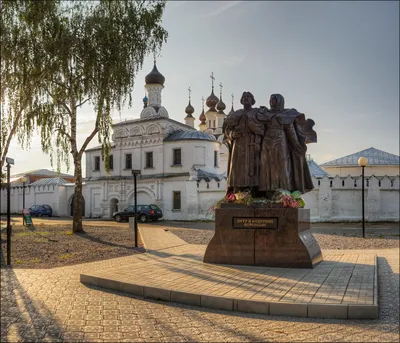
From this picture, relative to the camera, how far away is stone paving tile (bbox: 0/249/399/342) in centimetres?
451

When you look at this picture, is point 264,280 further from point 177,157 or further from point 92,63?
point 177,157

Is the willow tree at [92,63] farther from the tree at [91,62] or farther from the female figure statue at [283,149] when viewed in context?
the female figure statue at [283,149]

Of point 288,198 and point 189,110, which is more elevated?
point 189,110

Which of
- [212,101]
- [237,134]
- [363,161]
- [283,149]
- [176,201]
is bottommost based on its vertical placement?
[176,201]

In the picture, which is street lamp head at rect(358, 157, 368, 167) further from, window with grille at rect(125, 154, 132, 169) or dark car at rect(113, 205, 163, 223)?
window with grille at rect(125, 154, 132, 169)

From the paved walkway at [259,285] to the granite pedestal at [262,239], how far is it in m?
0.26

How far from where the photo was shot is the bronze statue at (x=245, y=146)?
8.95 m

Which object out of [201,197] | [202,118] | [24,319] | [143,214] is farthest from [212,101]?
[24,319]

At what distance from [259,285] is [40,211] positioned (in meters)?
37.7

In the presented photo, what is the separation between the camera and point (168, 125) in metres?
36.4

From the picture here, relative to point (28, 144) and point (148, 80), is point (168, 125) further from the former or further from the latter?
point (28, 144)

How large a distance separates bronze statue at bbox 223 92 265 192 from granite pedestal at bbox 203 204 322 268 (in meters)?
0.66

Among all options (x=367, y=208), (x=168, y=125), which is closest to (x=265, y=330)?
(x=367, y=208)

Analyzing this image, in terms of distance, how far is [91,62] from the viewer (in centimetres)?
1625
